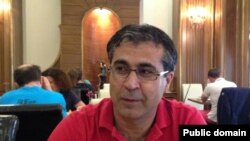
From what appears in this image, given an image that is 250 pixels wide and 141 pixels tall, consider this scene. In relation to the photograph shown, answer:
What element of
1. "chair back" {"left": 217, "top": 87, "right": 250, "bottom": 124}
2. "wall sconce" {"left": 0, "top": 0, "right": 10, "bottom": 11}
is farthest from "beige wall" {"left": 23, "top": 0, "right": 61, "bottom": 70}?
"chair back" {"left": 217, "top": 87, "right": 250, "bottom": 124}

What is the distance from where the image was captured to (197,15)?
7930mm

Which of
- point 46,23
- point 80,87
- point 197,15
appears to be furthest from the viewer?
point 46,23

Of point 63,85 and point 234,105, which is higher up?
point 63,85

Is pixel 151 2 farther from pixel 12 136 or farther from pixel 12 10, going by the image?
Result: pixel 12 136

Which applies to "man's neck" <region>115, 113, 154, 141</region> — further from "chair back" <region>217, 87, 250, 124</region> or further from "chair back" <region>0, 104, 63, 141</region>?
"chair back" <region>217, 87, 250, 124</region>

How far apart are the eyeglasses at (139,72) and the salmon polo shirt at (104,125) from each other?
174mm

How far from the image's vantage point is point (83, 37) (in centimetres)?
891

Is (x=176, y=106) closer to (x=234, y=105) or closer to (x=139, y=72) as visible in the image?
(x=139, y=72)

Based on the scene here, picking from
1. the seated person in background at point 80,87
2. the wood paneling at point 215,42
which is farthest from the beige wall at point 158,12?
the seated person in background at point 80,87

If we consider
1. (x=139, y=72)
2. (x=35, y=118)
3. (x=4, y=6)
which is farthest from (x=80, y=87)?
(x=139, y=72)

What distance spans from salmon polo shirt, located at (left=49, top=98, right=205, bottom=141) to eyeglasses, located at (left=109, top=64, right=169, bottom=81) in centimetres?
17

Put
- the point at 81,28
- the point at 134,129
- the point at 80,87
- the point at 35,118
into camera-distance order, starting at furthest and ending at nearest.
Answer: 1. the point at 81,28
2. the point at 80,87
3. the point at 35,118
4. the point at 134,129

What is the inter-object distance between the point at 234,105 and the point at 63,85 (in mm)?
1988

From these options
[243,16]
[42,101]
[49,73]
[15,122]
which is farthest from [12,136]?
[243,16]
